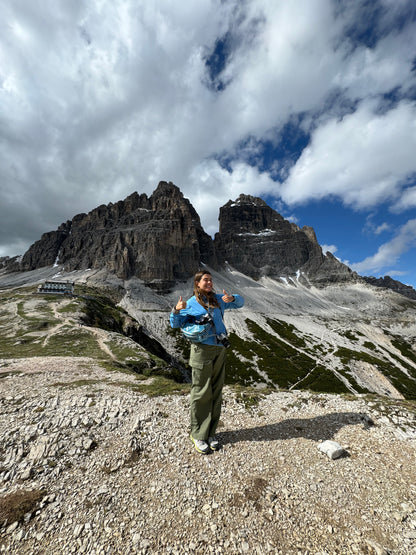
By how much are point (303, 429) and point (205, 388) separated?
4.25 metres

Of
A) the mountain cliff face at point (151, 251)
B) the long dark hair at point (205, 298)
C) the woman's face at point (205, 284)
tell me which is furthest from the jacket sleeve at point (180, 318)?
the mountain cliff face at point (151, 251)

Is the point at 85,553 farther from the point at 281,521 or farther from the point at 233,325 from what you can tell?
the point at 233,325

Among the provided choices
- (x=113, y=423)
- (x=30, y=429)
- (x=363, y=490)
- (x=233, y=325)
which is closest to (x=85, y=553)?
(x=113, y=423)

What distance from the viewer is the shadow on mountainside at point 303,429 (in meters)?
7.52

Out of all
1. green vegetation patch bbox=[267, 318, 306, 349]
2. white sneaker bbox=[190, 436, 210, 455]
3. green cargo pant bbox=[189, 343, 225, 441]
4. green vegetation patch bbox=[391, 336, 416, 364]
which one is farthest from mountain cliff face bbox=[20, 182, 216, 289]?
white sneaker bbox=[190, 436, 210, 455]

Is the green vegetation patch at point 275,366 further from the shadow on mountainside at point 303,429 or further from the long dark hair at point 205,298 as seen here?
the long dark hair at point 205,298

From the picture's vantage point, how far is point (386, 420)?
816cm

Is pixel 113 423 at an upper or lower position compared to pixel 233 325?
upper

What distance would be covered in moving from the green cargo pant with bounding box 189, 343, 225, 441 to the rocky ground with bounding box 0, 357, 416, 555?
68 centimetres

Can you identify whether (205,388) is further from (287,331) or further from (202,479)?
(287,331)

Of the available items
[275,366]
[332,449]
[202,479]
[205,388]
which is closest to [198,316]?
[205,388]

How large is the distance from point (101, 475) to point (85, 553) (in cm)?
191

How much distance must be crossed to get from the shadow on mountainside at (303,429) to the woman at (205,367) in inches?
32.8

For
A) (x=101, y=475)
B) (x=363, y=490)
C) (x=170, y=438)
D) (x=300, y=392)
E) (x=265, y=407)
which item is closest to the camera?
(x=363, y=490)
